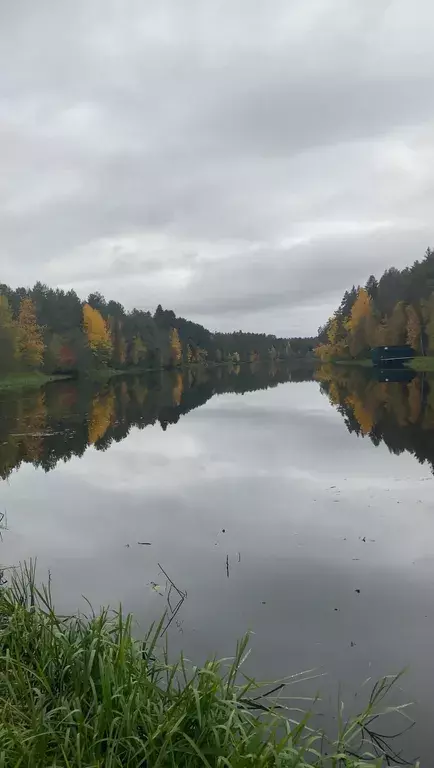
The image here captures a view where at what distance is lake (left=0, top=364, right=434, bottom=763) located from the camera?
24.6ft

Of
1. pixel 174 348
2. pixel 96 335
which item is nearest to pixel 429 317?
pixel 96 335

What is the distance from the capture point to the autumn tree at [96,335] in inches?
3755

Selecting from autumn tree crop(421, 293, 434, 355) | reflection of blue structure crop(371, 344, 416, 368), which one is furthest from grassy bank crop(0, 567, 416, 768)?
reflection of blue structure crop(371, 344, 416, 368)

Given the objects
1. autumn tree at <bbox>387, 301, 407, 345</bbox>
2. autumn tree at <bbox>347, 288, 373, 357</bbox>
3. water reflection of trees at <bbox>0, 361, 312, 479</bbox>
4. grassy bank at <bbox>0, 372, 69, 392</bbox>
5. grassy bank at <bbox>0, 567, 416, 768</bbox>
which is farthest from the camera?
autumn tree at <bbox>347, 288, 373, 357</bbox>

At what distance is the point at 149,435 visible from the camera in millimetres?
28547

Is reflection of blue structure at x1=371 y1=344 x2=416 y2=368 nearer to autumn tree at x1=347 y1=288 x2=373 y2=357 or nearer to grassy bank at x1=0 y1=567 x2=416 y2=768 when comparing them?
autumn tree at x1=347 y1=288 x2=373 y2=357

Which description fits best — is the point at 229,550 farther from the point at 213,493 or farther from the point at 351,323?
the point at 351,323

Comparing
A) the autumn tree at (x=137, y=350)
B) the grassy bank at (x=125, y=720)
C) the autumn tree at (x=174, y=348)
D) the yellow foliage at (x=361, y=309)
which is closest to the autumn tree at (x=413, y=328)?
the yellow foliage at (x=361, y=309)

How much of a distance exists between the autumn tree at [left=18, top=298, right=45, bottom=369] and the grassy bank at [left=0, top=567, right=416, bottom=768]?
64358mm

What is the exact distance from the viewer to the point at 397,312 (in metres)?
86.0

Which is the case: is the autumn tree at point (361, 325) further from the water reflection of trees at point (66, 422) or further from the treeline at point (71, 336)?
the water reflection of trees at point (66, 422)

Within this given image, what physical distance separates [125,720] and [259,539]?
772 centimetres

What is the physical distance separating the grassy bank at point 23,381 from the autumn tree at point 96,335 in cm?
1624

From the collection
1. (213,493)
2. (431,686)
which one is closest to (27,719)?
(431,686)
